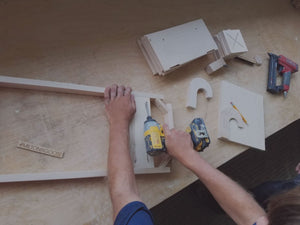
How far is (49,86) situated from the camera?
33.4 inches

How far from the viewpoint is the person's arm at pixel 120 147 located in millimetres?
784

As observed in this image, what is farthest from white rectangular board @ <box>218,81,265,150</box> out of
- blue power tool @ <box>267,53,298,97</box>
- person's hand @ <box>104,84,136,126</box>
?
person's hand @ <box>104,84,136,126</box>

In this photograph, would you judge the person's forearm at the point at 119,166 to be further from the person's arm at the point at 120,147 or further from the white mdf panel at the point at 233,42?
the white mdf panel at the point at 233,42

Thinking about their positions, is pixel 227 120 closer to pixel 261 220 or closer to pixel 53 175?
pixel 261 220

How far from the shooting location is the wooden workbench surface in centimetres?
81

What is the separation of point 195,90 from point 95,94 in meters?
0.47

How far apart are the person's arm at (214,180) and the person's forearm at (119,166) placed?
169mm

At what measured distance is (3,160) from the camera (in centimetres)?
78

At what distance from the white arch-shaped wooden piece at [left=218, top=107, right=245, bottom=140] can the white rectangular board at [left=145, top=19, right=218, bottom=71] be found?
0.99ft

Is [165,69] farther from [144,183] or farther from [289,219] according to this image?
[289,219]

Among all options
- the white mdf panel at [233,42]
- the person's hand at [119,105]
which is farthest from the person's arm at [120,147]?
the white mdf panel at [233,42]

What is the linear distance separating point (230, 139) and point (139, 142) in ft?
1.46

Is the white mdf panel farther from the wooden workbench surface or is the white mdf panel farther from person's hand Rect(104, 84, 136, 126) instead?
person's hand Rect(104, 84, 136, 126)

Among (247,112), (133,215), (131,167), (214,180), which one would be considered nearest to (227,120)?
(247,112)
